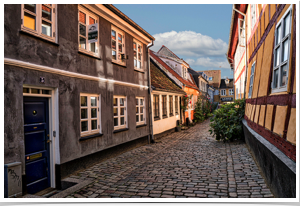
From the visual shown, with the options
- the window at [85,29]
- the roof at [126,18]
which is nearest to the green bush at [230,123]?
the roof at [126,18]

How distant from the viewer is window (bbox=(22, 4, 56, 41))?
17.6ft

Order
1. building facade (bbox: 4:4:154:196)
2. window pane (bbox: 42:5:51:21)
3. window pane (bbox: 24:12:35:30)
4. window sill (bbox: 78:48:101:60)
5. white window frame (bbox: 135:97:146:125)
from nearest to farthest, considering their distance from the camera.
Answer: building facade (bbox: 4:4:154:196)
window pane (bbox: 24:12:35:30)
window pane (bbox: 42:5:51:21)
window sill (bbox: 78:48:101:60)
white window frame (bbox: 135:97:146:125)

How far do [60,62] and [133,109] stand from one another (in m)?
4.98

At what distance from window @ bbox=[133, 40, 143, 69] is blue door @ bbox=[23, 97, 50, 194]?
6.04m

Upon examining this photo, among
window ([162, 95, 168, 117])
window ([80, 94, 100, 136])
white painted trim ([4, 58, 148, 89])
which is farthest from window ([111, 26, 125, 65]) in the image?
window ([162, 95, 168, 117])

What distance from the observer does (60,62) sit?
6312mm

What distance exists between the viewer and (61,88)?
6320 mm

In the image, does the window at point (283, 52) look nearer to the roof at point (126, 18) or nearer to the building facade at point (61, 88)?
the building facade at point (61, 88)

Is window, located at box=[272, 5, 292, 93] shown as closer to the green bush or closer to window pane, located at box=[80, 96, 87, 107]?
window pane, located at box=[80, 96, 87, 107]

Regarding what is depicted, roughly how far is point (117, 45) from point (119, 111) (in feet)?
8.54

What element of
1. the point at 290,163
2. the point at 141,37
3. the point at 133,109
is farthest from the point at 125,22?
the point at 290,163

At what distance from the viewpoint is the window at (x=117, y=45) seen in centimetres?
Answer: 937

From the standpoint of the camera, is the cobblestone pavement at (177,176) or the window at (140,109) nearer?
the cobblestone pavement at (177,176)

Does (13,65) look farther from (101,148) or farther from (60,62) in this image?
(101,148)
